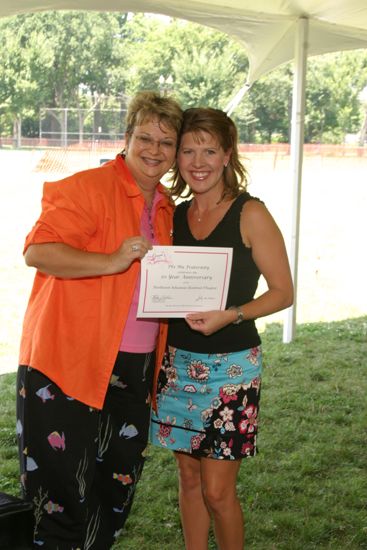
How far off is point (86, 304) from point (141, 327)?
24 cm

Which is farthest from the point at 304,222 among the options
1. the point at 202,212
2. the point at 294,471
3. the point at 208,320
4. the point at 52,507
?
the point at 52,507

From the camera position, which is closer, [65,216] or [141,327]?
[65,216]

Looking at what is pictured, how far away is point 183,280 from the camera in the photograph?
2580mm

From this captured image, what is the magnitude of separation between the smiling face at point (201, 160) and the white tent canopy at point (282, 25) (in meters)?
3.45

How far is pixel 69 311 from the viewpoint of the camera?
2.57 metres

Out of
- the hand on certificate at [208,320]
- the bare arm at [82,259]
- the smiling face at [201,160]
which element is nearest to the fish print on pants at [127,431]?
the hand on certificate at [208,320]

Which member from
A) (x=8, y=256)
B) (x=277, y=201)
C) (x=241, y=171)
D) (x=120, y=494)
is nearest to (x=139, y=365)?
(x=120, y=494)

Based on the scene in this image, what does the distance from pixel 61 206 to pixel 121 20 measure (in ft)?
118

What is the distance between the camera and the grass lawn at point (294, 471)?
3.79 metres

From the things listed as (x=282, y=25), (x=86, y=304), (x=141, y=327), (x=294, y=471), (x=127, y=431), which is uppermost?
(x=282, y=25)

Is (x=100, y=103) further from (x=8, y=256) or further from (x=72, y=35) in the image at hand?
(x=8, y=256)

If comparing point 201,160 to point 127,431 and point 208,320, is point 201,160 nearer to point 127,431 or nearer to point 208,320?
point 208,320

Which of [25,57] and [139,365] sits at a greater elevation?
[25,57]

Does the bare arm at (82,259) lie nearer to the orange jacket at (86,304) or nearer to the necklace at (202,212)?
the orange jacket at (86,304)
